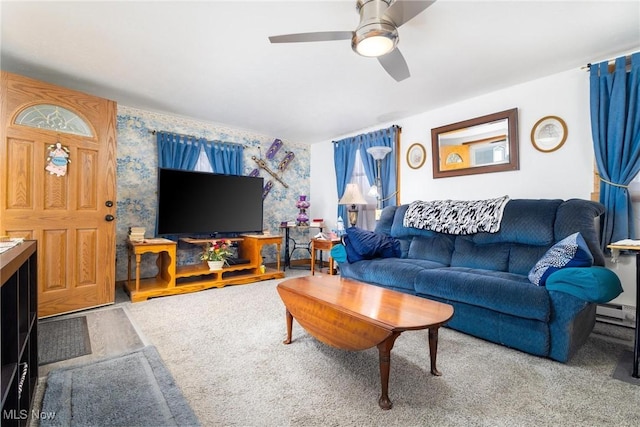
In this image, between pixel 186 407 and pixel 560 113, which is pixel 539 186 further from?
pixel 186 407

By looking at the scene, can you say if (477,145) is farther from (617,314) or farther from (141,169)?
(141,169)

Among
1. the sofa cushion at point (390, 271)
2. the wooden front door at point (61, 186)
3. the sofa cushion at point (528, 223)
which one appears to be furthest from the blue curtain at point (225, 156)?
the sofa cushion at point (528, 223)

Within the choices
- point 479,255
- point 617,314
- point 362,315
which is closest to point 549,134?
point 479,255

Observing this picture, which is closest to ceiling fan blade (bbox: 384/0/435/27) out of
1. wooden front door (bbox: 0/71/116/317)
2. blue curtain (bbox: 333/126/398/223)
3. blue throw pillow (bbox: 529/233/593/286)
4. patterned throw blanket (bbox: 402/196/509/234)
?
blue throw pillow (bbox: 529/233/593/286)

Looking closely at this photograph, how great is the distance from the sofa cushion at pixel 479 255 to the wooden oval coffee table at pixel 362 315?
1155 mm

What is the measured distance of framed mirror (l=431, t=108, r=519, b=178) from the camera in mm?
3150

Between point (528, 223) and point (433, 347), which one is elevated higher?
point (528, 223)

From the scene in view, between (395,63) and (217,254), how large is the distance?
2946 millimetres

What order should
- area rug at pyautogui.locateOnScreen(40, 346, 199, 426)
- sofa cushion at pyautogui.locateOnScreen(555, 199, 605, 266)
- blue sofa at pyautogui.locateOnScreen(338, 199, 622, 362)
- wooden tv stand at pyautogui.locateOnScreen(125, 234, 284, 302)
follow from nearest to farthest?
area rug at pyautogui.locateOnScreen(40, 346, 199, 426) < blue sofa at pyautogui.locateOnScreen(338, 199, 622, 362) < sofa cushion at pyautogui.locateOnScreen(555, 199, 605, 266) < wooden tv stand at pyautogui.locateOnScreen(125, 234, 284, 302)

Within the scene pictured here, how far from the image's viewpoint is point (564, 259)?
1979 millimetres

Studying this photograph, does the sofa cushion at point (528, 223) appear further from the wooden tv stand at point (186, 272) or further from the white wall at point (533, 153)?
the wooden tv stand at point (186, 272)

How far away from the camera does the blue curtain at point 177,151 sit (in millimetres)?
3979

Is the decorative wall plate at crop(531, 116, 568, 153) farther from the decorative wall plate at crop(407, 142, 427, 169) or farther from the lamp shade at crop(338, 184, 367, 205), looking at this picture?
the lamp shade at crop(338, 184, 367, 205)

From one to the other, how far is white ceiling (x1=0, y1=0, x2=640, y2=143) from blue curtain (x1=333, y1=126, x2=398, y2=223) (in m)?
0.67
